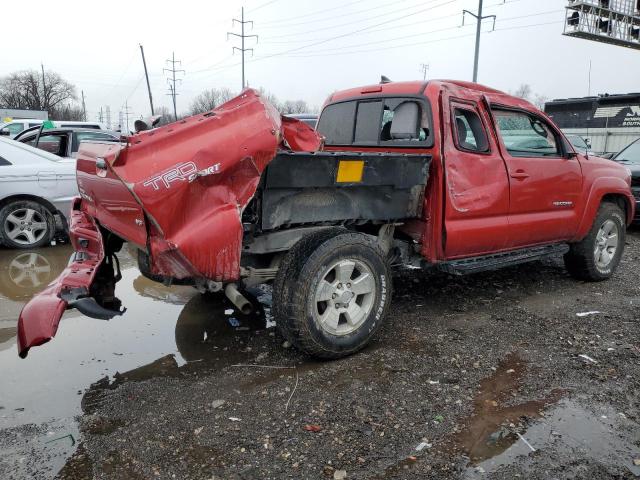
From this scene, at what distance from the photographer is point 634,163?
9.44 metres

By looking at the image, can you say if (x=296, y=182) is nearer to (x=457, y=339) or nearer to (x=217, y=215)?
(x=217, y=215)

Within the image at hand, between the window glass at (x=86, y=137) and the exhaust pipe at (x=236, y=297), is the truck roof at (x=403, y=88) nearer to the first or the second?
the exhaust pipe at (x=236, y=297)

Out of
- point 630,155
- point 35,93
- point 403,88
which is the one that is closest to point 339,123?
point 403,88

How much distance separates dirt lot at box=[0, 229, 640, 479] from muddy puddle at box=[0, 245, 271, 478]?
19mm

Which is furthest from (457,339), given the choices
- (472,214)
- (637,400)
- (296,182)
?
(296,182)

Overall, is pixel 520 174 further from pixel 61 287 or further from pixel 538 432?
pixel 61 287

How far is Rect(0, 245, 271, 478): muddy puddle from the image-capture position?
2721 millimetres

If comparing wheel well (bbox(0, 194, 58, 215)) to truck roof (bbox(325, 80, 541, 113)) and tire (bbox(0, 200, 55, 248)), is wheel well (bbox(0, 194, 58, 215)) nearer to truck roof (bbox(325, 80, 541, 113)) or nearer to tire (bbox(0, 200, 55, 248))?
tire (bbox(0, 200, 55, 248))

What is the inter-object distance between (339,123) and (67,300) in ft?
9.86

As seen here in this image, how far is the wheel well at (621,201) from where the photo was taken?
5699mm

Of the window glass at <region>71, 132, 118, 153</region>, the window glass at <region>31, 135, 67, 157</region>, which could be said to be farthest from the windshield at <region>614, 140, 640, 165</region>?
the window glass at <region>31, 135, 67, 157</region>

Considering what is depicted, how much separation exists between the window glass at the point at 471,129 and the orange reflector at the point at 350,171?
1.26 meters

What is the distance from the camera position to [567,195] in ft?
16.5

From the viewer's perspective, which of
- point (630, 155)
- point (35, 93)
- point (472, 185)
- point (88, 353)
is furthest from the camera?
point (35, 93)
